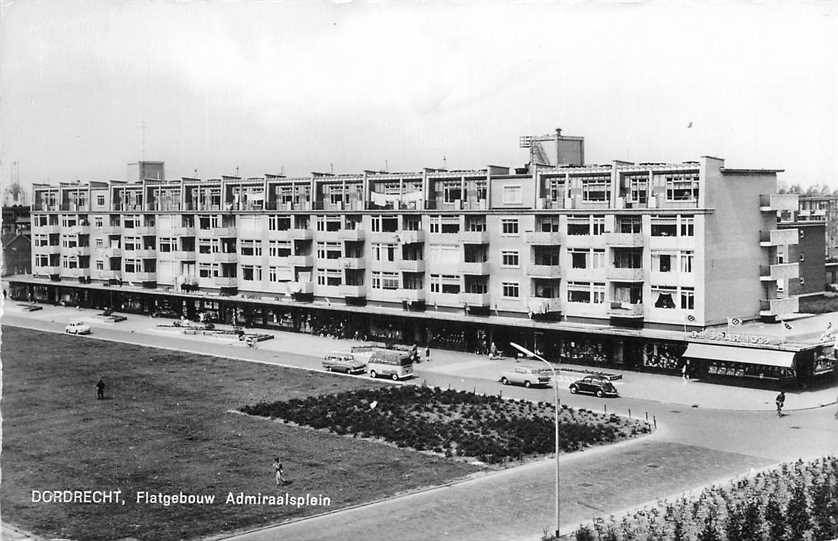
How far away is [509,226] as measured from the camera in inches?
3022

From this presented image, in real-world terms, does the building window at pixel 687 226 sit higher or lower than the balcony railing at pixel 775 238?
higher

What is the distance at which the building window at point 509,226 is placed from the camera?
76.3 metres

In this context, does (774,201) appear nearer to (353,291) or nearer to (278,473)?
(353,291)

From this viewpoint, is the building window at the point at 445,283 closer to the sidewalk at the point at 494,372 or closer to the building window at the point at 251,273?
the sidewalk at the point at 494,372

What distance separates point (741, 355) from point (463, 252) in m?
26.5

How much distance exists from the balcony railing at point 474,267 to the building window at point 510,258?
155 centimetres

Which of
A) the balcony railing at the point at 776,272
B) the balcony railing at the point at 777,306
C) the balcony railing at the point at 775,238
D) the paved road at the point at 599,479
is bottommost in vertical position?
the paved road at the point at 599,479

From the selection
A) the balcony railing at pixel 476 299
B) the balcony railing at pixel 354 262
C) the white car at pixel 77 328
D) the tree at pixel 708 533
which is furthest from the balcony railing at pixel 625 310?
the white car at pixel 77 328

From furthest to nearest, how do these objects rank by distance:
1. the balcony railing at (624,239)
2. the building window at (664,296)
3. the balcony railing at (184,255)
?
1. the balcony railing at (184,255)
2. the balcony railing at (624,239)
3. the building window at (664,296)

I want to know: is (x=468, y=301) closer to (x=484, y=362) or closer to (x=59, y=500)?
(x=484, y=362)

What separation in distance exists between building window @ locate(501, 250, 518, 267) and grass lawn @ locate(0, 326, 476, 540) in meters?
18.4

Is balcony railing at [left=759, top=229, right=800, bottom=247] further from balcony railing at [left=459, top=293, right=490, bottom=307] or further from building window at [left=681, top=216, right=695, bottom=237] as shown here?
balcony railing at [left=459, top=293, right=490, bottom=307]

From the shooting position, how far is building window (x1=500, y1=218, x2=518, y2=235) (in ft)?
250

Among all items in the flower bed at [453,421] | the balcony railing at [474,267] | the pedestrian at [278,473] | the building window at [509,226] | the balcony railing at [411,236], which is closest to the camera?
the pedestrian at [278,473]
